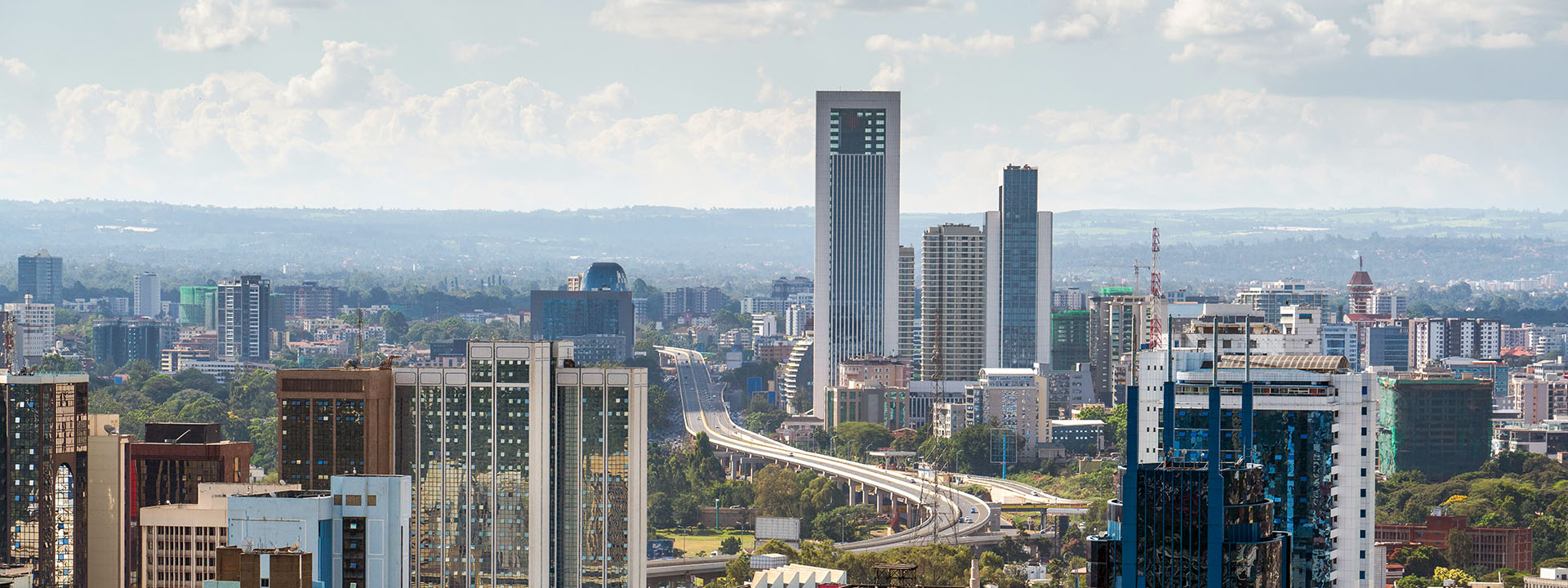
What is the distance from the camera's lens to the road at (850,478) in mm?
79375

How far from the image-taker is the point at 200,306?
187 meters

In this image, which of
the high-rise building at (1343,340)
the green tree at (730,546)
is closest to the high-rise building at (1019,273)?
the high-rise building at (1343,340)

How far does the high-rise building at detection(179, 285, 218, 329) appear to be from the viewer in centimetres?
17950

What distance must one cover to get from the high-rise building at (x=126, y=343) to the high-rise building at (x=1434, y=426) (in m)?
81.8

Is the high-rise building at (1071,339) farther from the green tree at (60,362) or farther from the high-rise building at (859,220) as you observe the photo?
the green tree at (60,362)

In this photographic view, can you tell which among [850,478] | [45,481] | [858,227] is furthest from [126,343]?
[45,481]

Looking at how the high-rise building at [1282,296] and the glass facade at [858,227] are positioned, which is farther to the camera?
the high-rise building at [1282,296]

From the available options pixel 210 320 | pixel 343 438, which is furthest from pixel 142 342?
pixel 343 438

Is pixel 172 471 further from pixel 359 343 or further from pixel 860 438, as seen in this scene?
pixel 860 438

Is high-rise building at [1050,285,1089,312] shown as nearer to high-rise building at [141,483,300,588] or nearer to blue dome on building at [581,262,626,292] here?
blue dome on building at [581,262,626,292]

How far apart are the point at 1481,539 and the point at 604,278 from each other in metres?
111

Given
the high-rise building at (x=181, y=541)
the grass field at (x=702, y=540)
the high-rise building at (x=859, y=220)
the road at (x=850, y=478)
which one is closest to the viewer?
the high-rise building at (x=181, y=541)

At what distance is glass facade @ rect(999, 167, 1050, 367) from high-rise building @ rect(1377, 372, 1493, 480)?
43.9 metres

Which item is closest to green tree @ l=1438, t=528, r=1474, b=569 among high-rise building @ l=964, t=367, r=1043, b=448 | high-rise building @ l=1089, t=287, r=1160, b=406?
high-rise building @ l=964, t=367, r=1043, b=448
